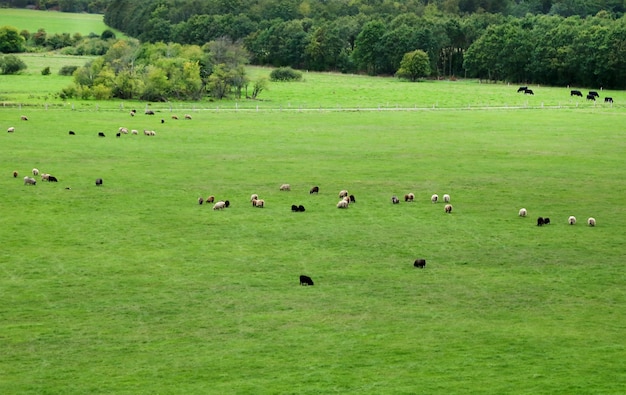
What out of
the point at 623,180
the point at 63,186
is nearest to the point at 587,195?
the point at 623,180

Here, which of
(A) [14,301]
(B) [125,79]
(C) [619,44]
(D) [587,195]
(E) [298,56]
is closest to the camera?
(A) [14,301]

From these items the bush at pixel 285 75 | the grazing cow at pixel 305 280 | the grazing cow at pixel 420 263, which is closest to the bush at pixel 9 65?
the bush at pixel 285 75

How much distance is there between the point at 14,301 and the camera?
100 ft

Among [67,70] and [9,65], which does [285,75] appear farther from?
[9,65]

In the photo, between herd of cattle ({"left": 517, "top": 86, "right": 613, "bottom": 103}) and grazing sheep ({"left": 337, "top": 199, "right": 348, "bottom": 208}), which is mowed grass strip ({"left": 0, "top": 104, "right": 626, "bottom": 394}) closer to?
grazing sheep ({"left": 337, "top": 199, "right": 348, "bottom": 208})

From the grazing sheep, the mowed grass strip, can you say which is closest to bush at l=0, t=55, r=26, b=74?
the mowed grass strip

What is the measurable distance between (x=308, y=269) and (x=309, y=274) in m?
0.70

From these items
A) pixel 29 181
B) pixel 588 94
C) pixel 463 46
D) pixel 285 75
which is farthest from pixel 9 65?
pixel 29 181

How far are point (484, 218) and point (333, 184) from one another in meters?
11.3

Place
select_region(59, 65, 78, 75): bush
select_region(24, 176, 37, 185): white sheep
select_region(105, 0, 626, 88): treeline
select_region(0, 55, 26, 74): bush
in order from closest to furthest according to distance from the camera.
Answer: select_region(24, 176, 37, 185): white sheep < select_region(59, 65, 78, 75): bush < select_region(105, 0, 626, 88): treeline < select_region(0, 55, 26, 74): bush

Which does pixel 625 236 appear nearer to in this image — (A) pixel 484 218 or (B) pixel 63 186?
(A) pixel 484 218

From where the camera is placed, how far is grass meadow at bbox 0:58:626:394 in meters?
25.0

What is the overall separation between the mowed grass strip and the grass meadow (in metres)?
0.09

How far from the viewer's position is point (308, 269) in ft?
113
